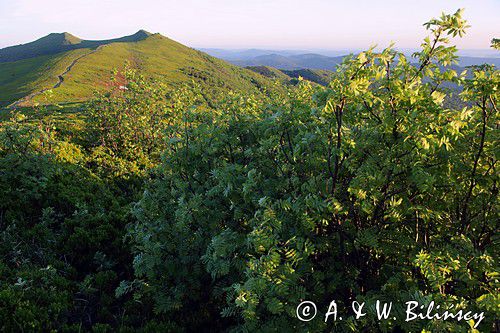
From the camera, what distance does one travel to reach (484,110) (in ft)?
18.3

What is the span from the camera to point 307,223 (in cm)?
Result: 542

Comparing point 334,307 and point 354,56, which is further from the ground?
point 354,56

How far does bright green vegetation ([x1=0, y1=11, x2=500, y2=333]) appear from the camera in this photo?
5.24m

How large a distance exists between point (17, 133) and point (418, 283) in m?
16.3

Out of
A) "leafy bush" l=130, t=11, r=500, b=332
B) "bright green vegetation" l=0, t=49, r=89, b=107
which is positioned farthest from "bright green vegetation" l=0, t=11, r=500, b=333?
"bright green vegetation" l=0, t=49, r=89, b=107

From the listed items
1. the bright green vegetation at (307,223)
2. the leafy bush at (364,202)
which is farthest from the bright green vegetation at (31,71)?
the leafy bush at (364,202)

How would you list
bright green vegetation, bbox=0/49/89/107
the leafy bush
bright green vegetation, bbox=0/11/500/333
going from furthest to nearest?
bright green vegetation, bbox=0/49/89/107 < bright green vegetation, bbox=0/11/500/333 < the leafy bush

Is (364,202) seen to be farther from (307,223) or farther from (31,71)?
(31,71)

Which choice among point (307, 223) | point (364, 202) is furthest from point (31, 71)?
point (364, 202)

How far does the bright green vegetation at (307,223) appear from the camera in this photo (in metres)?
5.24

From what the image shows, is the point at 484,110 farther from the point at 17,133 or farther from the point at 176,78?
the point at 176,78

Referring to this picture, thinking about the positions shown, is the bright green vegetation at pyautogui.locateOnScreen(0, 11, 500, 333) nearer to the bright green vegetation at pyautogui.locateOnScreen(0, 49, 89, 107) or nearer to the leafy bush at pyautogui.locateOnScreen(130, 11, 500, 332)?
the leafy bush at pyautogui.locateOnScreen(130, 11, 500, 332)

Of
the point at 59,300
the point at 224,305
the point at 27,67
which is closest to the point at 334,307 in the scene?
the point at 224,305

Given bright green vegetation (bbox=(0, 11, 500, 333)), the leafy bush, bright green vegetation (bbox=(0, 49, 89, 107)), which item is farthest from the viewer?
bright green vegetation (bbox=(0, 49, 89, 107))
